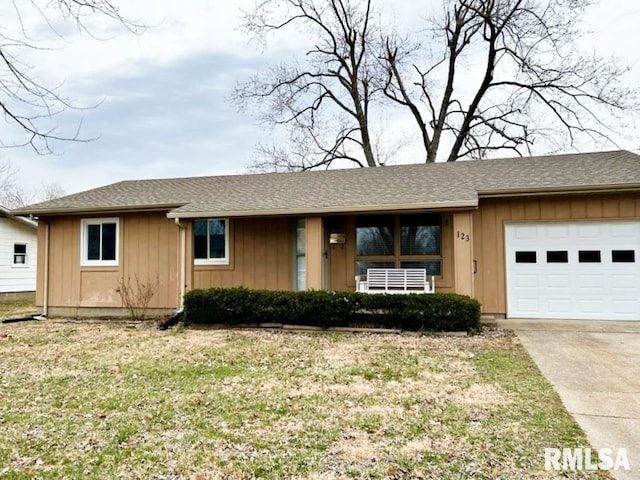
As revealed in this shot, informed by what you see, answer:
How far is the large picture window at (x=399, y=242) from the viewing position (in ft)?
31.0

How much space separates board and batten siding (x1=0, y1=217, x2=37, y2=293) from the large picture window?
13447 mm

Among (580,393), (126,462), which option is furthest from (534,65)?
(126,462)

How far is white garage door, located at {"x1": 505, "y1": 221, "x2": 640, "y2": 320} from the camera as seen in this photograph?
328 inches

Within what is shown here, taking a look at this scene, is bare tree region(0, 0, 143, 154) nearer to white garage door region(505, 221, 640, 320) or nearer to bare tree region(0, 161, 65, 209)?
white garage door region(505, 221, 640, 320)

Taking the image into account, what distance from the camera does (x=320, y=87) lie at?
22703mm

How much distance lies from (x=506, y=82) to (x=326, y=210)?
50.5 ft

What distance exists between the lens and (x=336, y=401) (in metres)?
4.23

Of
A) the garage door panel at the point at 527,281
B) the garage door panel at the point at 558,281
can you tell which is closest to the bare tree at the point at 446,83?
the garage door panel at the point at 558,281

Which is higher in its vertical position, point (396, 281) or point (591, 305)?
point (396, 281)

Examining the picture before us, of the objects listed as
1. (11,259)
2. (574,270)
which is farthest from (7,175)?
(574,270)

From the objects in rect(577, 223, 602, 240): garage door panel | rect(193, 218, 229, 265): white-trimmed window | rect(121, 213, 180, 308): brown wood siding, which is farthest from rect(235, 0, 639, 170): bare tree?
rect(121, 213, 180, 308): brown wood siding

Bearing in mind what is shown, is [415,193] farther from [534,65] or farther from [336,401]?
[534,65]

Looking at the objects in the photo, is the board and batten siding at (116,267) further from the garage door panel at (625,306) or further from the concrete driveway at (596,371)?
the garage door panel at (625,306)

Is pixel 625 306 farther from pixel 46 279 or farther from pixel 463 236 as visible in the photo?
pixel 46 279
